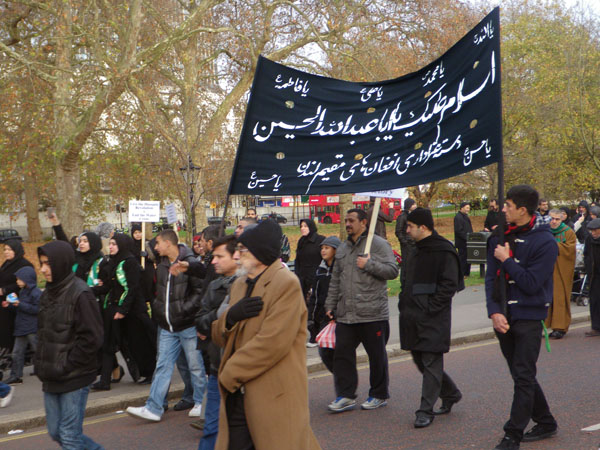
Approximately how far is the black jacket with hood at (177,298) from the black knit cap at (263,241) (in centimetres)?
290

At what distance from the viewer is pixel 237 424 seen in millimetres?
3787

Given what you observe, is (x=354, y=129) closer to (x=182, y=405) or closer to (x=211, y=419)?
(x=211, y=419)

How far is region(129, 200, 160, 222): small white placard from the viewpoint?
39.8 feet

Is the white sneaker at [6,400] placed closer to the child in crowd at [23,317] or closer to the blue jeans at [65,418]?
the child in crowd at [23,317]

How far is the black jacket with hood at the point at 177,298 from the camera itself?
21.6 ft

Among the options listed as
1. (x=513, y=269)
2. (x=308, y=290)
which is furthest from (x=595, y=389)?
(x=308, y=290)

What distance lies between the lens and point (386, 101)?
6.25 m

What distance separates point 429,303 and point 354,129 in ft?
5.35

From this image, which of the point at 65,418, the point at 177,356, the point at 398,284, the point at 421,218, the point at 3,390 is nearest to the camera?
the point at 65,418

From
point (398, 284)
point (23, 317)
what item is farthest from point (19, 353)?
point (398, 284)

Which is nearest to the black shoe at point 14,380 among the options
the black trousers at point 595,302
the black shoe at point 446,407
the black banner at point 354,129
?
the black banner at point 354,129

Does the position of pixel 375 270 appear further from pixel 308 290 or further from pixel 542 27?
pixel 542 27

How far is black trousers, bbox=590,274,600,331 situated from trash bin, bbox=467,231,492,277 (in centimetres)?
661

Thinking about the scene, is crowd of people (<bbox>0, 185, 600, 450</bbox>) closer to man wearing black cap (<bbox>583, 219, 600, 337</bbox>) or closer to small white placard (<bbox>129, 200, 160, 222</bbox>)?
small white placard (<bbox>129, 200, 160, 222</bbox>)
